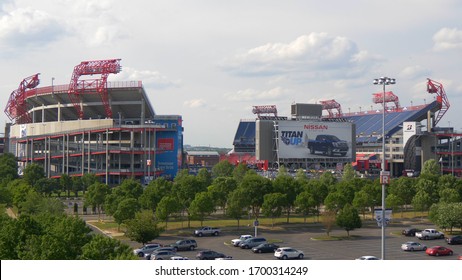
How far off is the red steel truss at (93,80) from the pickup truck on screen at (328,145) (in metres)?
59.3

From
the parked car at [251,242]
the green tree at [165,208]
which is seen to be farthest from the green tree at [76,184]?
the parked car at [251,242]

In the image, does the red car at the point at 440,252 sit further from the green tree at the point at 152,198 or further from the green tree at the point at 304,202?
the green tree at the point at 152,198

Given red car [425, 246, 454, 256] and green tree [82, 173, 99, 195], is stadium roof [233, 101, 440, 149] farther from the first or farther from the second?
red car [425, 246, 454, 256]

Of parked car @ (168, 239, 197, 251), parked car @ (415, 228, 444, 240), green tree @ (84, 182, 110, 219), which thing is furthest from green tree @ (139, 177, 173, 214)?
parked car @ (415, 228, 444, 240)

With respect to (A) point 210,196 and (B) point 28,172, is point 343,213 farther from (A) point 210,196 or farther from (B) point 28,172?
(B) point 28,172

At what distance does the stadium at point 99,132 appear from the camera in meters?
110

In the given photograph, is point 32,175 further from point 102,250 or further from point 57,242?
point 102,250

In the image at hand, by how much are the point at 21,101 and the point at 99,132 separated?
34720mm

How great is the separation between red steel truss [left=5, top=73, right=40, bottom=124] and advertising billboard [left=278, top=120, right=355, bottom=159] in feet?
211

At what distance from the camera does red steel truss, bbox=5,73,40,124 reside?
443 ft

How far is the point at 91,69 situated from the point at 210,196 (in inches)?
2431

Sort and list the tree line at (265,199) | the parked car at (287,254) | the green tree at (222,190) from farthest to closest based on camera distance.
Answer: the green tree at (222,190) < the tree line at (265,199) < the parked car at (287,254)

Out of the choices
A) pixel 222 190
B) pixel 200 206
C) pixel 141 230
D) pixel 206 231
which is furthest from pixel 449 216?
pixel 141 230

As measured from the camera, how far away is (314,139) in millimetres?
151625
